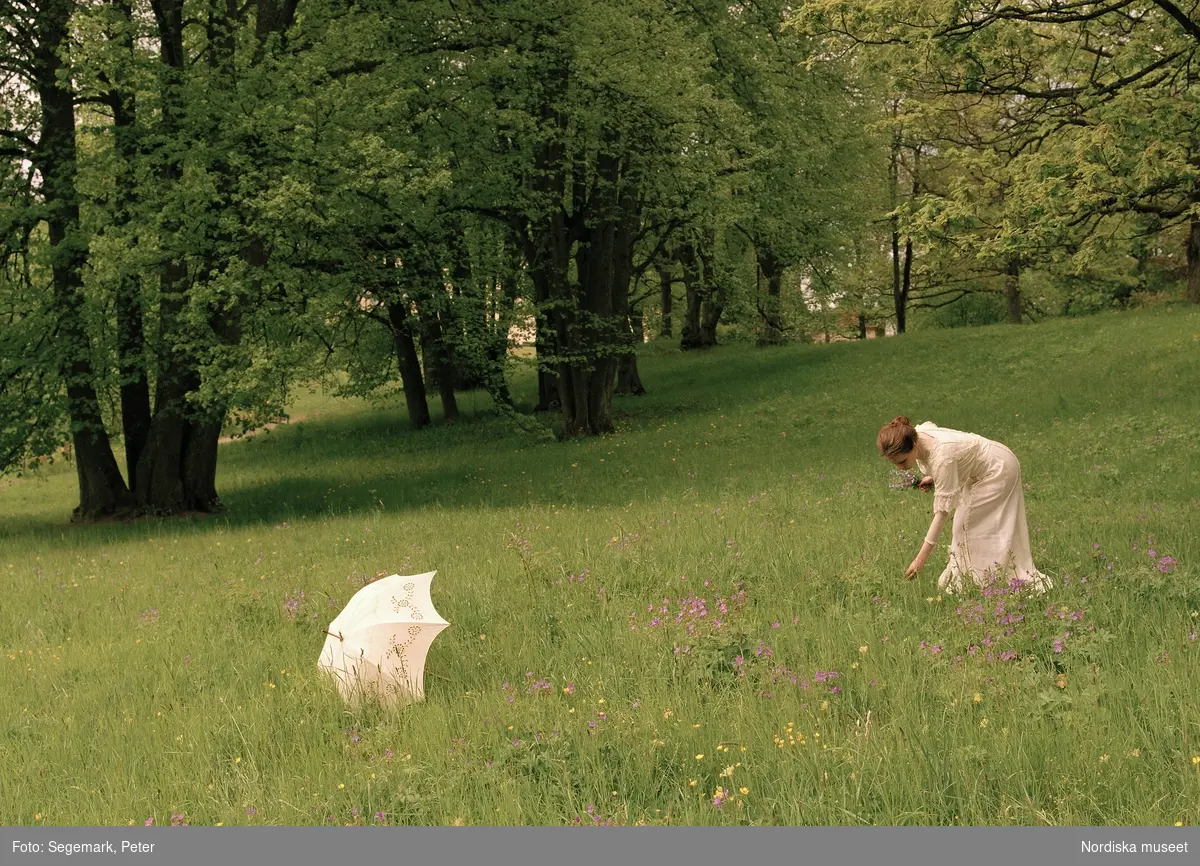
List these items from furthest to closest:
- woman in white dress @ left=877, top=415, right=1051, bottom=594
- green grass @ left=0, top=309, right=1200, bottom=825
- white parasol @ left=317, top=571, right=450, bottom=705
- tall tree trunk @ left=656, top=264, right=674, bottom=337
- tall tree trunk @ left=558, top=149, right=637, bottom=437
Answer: tall tree trunk @ left=656, top=264, right=674, bottom=337 < tall tree trunk @ left=558, top=149, right=637, bottom=437 < woman in white dress @ left=877, top=415, right=1051, bottom=594 < white parasol @ left=317, top=571, right=450, bottom=705 < green grass @ left=0, top=309, right=1200, bottom=825

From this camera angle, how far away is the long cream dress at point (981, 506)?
705cm

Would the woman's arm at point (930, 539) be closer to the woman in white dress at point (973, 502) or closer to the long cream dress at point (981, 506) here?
the woman in white dress at point (973, 502)

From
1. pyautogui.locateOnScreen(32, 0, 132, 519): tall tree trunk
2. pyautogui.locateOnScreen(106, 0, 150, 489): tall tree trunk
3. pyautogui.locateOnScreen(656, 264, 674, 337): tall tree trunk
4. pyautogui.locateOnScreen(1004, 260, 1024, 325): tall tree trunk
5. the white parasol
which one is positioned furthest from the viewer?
pyautogui.locateOnScreen(1004, 260, 1024, 325): tall tree trunk

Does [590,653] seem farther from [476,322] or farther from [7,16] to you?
[7,16]

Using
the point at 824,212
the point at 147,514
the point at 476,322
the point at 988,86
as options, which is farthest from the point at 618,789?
the point at 824,212

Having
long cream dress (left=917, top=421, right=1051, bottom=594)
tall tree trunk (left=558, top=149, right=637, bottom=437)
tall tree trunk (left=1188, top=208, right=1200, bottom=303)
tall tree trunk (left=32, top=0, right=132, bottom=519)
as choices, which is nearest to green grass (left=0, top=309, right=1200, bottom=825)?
long cream dress (left=917, top=421, right=1051, bottom=594)

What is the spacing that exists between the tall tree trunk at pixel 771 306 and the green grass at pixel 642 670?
17992 mm

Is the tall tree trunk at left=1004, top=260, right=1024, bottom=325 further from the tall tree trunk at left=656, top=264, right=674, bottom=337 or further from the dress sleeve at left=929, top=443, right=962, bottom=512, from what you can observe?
the dress sleeve at left=929, top=443, right=962, bottom=512

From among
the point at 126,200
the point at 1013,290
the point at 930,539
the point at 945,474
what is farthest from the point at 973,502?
the point at 1013,290

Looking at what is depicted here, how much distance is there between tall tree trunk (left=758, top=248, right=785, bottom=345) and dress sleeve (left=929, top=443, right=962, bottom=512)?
24961mm

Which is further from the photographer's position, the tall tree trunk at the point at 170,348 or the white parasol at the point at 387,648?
the tall tree trunk at the point at 170,348

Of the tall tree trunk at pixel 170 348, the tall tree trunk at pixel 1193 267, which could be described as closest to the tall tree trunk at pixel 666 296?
the tall tree trunk at pixel 1193 267

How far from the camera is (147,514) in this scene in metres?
18.4

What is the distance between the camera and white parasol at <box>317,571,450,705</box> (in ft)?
19.5
